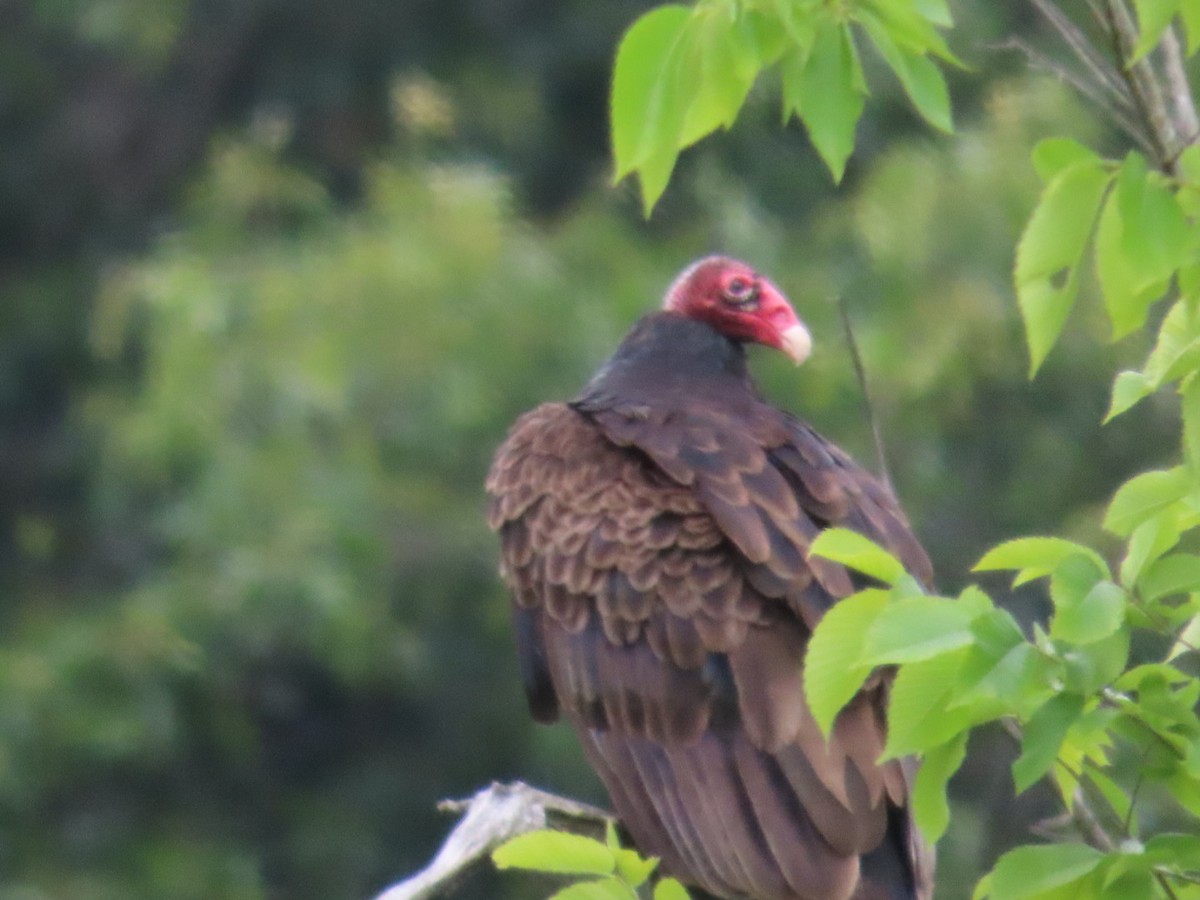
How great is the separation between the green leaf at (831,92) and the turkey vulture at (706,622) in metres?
0.97

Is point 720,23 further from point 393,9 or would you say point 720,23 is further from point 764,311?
point 393,9

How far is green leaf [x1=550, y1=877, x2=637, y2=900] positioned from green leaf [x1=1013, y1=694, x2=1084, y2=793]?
13.9 inches

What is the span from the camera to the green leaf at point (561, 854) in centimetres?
195

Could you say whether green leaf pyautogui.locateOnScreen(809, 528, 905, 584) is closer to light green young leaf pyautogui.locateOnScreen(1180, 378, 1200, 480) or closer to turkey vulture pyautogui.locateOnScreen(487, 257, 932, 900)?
light green young leaf pyautogui.locateOnScreen(1180, 378, 1200, 480)

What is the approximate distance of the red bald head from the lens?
3.89 metres

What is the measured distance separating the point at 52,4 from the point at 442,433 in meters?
4.33

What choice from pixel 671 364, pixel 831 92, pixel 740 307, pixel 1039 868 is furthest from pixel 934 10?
pixel 740 307

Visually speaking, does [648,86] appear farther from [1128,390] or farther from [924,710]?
[924,710]

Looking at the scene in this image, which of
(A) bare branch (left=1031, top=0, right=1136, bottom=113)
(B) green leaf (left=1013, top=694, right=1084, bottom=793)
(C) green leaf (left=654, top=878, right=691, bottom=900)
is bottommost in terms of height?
(B) green leaf (left=1013, top=694, right=1084, bottom=793)

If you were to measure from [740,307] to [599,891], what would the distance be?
6.93 ft

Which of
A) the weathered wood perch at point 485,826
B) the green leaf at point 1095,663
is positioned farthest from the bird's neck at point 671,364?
the green leaf at point 1095,663

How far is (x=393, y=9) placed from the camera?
11273 millimetres

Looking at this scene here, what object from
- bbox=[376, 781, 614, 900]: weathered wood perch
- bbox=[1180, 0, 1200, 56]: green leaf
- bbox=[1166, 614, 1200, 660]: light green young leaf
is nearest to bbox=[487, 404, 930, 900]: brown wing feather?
bbox=[376, 781, 614, 900]: weathered wood perch

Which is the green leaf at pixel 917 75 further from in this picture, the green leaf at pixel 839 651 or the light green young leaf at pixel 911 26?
the green leaf at pixel 839 651
